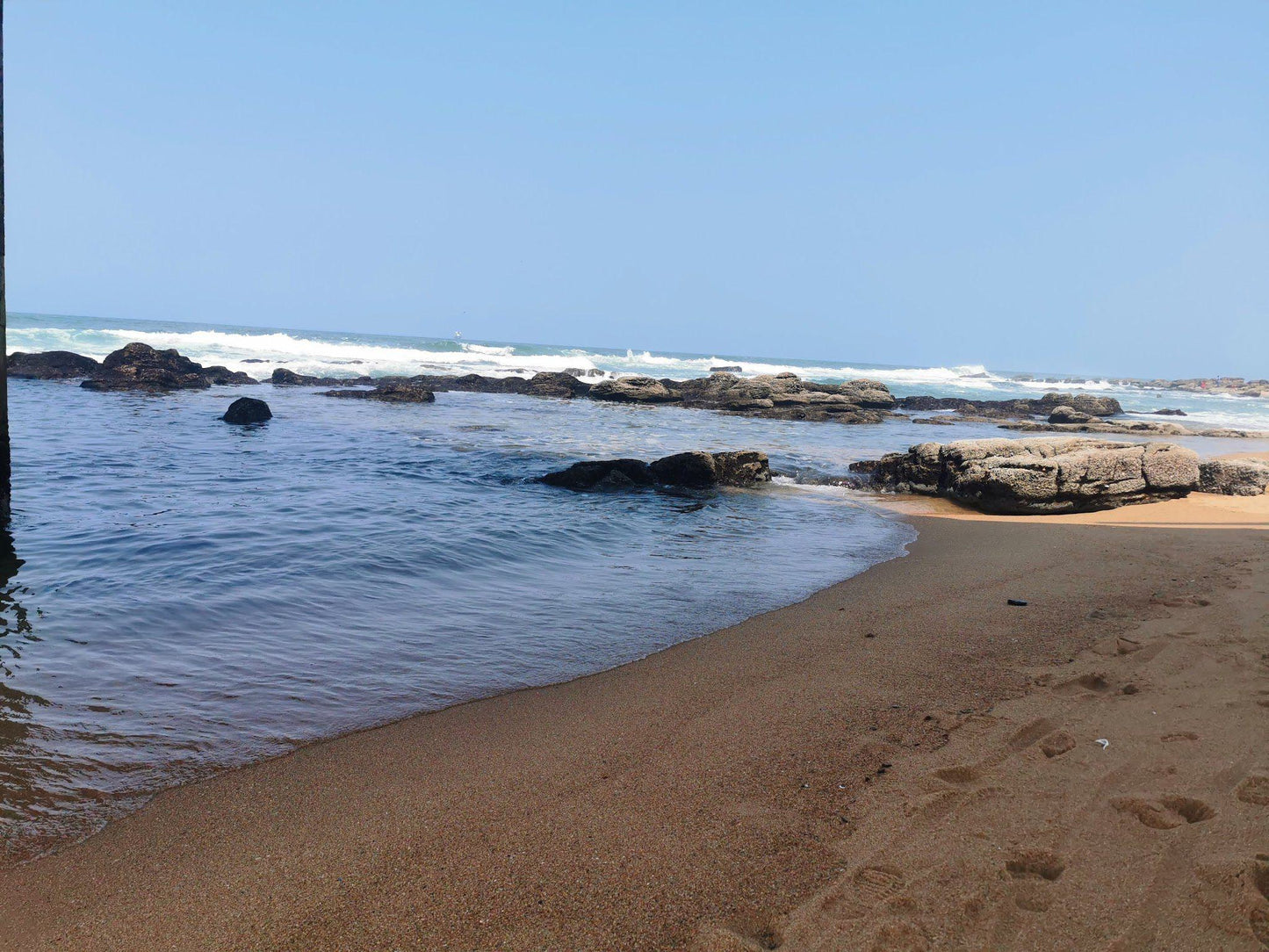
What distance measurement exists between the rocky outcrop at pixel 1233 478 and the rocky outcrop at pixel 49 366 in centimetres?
3300

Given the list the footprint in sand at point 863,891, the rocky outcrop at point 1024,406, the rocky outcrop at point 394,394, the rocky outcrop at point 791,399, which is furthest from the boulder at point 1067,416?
the footprint in sand at point 863,891

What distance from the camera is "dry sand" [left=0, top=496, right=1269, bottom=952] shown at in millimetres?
2197

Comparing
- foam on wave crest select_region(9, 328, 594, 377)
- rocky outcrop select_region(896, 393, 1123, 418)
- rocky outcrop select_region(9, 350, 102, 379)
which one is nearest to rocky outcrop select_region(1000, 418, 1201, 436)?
rocky outcrop select_region(896, 393, 1123, 418)

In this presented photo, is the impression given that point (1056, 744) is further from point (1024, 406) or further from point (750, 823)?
point (1024, 406)

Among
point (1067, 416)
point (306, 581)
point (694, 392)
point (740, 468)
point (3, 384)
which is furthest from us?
point (694, 392)

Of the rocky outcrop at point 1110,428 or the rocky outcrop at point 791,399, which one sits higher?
the rocky outcrop at point 791,399

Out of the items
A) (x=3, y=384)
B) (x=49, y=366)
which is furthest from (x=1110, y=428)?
(x=49, y=366)

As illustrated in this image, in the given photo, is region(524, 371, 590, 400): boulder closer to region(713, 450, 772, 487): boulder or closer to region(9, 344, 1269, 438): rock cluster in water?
region(9, 344, 1269, 438): rock cluster in water

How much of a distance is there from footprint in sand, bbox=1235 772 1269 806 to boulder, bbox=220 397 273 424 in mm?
19255

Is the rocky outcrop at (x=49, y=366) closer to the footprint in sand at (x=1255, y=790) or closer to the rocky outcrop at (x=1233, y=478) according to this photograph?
the rocky outcrop at (x=1233, y=478)

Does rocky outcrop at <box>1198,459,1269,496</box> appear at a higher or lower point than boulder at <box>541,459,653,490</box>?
higher

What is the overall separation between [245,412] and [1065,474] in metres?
17.2

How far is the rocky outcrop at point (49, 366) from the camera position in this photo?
89.8ft

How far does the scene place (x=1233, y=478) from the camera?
38.4ft
